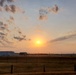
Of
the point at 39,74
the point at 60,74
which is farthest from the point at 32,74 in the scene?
the point at 60,74

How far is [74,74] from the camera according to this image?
1647cm

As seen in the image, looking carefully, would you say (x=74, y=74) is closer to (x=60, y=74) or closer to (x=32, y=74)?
(x=60, y=74)

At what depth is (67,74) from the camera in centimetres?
1641

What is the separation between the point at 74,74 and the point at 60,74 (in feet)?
→ 3.09

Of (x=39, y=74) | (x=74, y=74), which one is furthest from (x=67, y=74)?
(x=39, y=74)

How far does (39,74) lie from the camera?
16.0 m

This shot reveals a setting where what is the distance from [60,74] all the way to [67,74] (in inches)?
20.3

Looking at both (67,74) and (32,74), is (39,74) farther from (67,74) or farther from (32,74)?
(67,74)

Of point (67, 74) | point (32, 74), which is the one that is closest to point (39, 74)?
point (32, 74)

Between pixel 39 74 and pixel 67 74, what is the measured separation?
176cm

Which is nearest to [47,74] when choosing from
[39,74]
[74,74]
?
[39,74]

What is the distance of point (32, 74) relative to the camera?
1590 cm

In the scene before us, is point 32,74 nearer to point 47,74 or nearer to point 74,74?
point 47,74

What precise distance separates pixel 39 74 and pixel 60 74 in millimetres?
1277
